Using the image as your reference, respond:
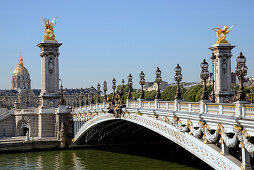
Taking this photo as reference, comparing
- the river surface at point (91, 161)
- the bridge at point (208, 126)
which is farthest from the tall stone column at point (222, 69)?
the bridge at point (208, 126)

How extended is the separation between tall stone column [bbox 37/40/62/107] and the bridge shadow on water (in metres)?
14.5

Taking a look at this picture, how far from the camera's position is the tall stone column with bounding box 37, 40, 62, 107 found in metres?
68.4

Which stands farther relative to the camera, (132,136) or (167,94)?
(167,94)

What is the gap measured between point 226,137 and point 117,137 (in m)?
35.9

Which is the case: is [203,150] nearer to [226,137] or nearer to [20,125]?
[226,137]

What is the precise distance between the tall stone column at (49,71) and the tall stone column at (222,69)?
2255cm

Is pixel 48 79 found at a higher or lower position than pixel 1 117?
higher

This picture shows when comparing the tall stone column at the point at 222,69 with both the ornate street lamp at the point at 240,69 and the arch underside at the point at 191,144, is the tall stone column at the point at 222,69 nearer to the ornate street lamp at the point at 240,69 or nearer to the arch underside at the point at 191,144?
the arch underside at the point at 191,144

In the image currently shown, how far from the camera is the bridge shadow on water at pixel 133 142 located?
47.1 metres

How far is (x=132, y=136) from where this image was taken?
2104 inches

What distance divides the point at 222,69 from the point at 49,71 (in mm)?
25014

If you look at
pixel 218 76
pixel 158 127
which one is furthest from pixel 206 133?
pixel 218 76

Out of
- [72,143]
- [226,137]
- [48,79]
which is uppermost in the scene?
[48,79]

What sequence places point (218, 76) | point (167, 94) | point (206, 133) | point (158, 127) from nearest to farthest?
point (206, 133) < point (158, 127) < point (218, 76) < point (167, 94)
